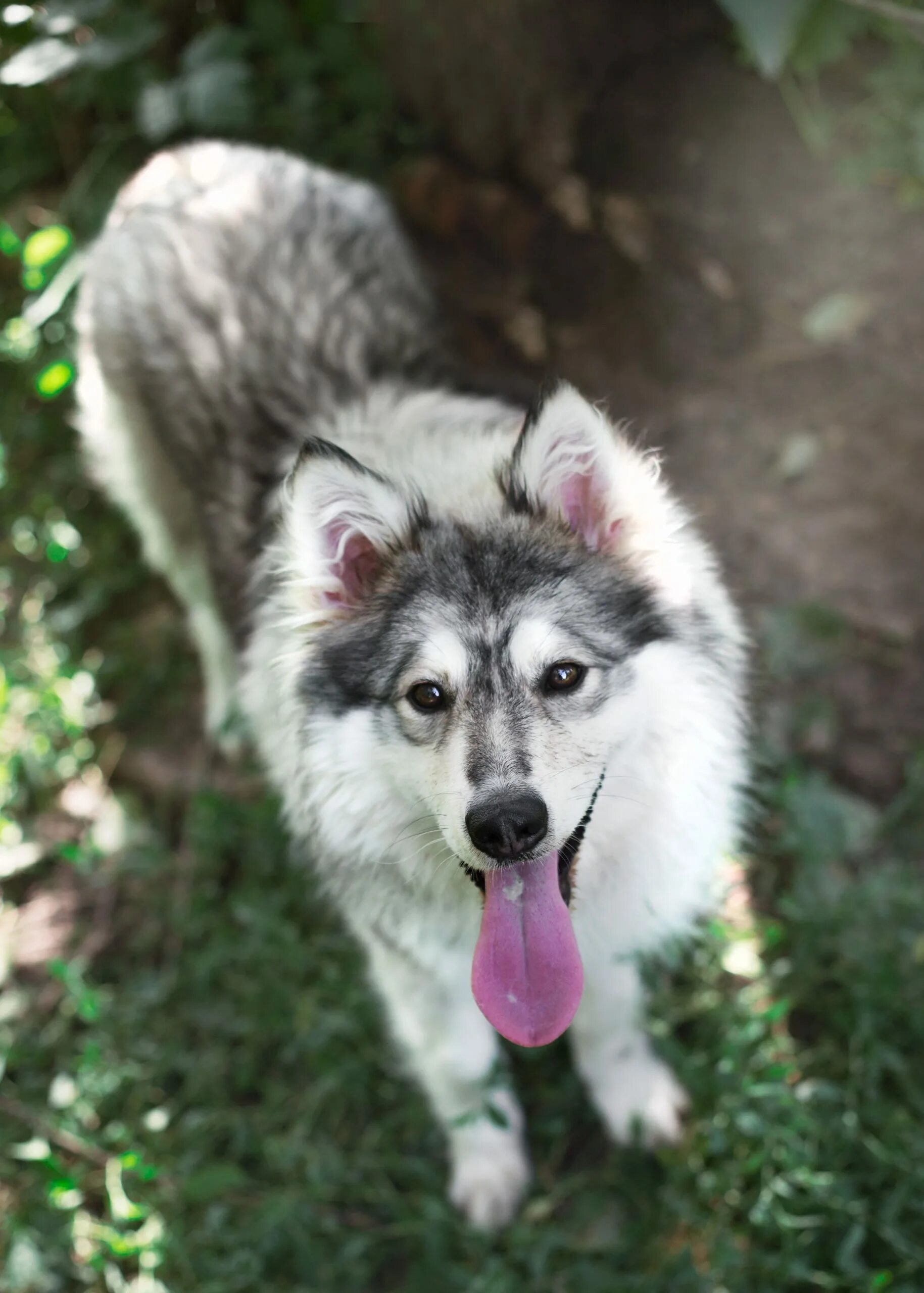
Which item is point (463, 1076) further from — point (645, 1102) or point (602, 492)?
point (602, 492)

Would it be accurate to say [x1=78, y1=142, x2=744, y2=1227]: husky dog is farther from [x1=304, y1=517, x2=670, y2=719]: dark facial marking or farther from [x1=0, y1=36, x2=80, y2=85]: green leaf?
[x1=0, y1=36, x2=80, y2=85]: green leaf

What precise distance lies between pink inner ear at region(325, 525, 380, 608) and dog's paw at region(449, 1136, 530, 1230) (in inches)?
59.0

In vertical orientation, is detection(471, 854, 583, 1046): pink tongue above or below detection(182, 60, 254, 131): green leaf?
below

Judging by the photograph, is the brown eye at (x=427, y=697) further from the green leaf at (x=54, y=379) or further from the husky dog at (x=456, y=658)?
the green leaf at (x=54, y=379)

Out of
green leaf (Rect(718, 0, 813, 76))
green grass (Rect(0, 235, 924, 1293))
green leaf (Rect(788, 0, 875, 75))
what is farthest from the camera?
green grass (Rect(0, 235, 924, 1293))

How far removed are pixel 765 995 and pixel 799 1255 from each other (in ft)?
2.07

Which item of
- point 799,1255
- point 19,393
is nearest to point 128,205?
point 19,393

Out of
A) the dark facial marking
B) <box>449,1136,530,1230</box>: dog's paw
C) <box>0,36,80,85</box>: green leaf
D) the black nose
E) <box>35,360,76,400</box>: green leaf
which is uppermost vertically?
<box>0,36,80,85</box>: green leaf

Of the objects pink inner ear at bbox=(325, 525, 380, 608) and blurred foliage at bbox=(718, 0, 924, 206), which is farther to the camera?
blurred foliage at bbox=(718, 0, 924, 206)

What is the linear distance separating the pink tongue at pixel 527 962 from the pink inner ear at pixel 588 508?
0.62 m

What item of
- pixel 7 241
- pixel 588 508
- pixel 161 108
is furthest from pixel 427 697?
pixel 7 241

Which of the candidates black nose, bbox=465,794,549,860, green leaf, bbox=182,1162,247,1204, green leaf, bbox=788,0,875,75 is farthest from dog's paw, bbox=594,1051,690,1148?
green leaf, bbox=788,0,875,75

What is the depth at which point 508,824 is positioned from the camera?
1.78m

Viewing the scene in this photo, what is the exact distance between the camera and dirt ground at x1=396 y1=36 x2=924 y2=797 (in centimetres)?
348
